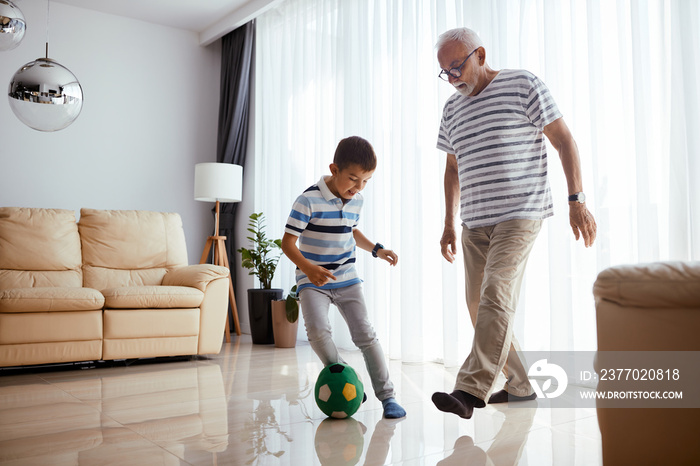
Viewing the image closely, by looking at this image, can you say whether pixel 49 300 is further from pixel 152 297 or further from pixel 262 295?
pixel 262 295

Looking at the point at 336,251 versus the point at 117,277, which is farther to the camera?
the point at 117,277

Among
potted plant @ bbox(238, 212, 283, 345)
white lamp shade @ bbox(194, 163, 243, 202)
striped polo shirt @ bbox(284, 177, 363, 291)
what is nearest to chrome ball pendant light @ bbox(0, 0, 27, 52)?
striped polo shirt @ bbox(284, 177, 363, 291)

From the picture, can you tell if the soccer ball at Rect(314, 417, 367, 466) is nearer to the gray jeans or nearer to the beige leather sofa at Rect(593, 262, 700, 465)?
the gray jeans

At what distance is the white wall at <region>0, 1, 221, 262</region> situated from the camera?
4793 millimetres

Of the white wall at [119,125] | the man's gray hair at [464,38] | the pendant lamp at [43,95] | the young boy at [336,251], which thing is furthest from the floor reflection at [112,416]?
the white wall at [119,125]

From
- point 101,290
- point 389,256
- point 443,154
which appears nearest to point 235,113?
point 101,290

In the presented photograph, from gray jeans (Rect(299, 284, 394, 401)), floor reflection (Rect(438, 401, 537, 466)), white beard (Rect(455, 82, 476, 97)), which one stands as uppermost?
white beard (Rect(455, 82, 476, 97))

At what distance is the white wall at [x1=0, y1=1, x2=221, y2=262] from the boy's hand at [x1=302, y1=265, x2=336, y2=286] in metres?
3.74

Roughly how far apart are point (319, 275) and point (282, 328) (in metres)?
2.36

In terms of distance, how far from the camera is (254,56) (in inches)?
212

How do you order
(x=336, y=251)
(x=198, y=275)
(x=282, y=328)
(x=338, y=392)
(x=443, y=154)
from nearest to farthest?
(x=338, y=392), (x=336, y=251), (x=443, y=154), (x=198, y=275), (x=282, y=328)

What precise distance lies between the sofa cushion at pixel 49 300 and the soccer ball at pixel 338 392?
1856mm

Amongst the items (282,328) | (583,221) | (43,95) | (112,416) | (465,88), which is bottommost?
(112,416)

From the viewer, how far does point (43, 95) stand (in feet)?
6.31
